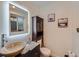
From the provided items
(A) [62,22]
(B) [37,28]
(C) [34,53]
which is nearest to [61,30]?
(A) [62,22]

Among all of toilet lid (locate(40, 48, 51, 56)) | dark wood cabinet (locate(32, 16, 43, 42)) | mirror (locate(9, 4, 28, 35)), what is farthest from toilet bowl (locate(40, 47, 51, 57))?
mirror (locate(9, 4, 28, 35))

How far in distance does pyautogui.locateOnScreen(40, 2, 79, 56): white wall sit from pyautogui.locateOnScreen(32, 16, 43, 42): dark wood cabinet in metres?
0.05

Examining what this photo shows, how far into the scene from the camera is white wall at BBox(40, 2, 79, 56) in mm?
1338

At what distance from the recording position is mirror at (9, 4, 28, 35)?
1.37 m

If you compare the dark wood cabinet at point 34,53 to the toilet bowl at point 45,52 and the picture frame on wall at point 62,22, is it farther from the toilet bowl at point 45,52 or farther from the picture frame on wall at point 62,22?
the picture frame on wall at point 62,22

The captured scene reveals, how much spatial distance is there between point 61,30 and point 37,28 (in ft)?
0.95

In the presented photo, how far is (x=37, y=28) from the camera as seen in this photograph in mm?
1394

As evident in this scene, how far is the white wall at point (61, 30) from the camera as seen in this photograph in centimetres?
134

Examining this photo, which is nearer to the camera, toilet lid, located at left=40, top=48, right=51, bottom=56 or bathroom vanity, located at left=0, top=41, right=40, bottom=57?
bathroom vanity, located at left=0, top=41, right=40, bottom=57

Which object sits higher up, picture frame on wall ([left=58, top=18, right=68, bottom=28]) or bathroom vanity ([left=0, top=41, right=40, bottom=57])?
picture frame on wall ([left=58, top=18, right=68, bottom=28])

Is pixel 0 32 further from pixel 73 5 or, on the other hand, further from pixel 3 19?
pixel 73 5

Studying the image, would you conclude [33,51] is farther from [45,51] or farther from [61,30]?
[61,30]

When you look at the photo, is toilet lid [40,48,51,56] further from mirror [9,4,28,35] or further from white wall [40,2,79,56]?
mirror [9,4,28,35]

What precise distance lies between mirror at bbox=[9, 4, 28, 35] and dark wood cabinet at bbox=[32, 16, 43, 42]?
0.33ft
